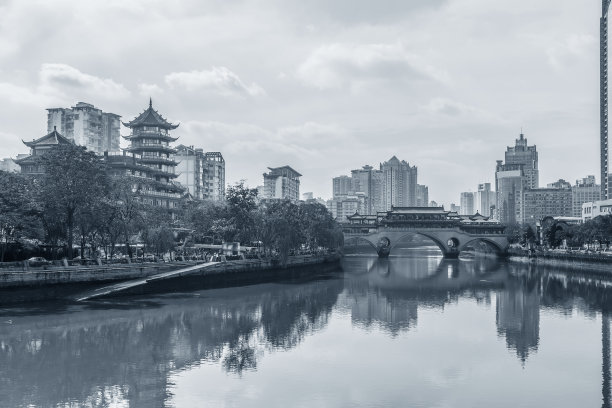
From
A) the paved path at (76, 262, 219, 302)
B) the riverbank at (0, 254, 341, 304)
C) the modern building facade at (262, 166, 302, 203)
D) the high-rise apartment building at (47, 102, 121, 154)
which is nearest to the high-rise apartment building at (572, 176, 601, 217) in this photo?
the modern building facade at (262, 166, 302, 203)

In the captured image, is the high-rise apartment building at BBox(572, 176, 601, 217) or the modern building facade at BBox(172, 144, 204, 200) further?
the high-rise apartment building at BBox(572, 176, 601, 217)

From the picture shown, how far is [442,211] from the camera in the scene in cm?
10269

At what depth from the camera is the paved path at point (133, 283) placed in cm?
3579

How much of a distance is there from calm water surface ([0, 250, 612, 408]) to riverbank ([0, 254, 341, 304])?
1542 mm

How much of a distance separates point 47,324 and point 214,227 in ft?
85.3

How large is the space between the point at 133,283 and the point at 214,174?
98.9 meters

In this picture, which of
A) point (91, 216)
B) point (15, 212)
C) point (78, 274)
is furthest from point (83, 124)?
point (78, 274)

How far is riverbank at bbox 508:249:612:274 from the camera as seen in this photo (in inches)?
2485

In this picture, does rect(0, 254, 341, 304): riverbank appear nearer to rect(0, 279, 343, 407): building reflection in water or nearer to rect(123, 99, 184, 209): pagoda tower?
rect(0, 279, 343, 407): building reflection in water

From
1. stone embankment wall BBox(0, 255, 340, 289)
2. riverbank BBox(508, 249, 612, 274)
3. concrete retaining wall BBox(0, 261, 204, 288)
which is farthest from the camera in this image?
riverbank BBox(508, 249, 612, 274)

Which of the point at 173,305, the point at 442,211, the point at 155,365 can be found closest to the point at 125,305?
the point at 173,305

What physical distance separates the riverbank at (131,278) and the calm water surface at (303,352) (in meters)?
1.54

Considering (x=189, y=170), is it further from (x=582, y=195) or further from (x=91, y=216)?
(x=582, y=195)

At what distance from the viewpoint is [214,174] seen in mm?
136500
